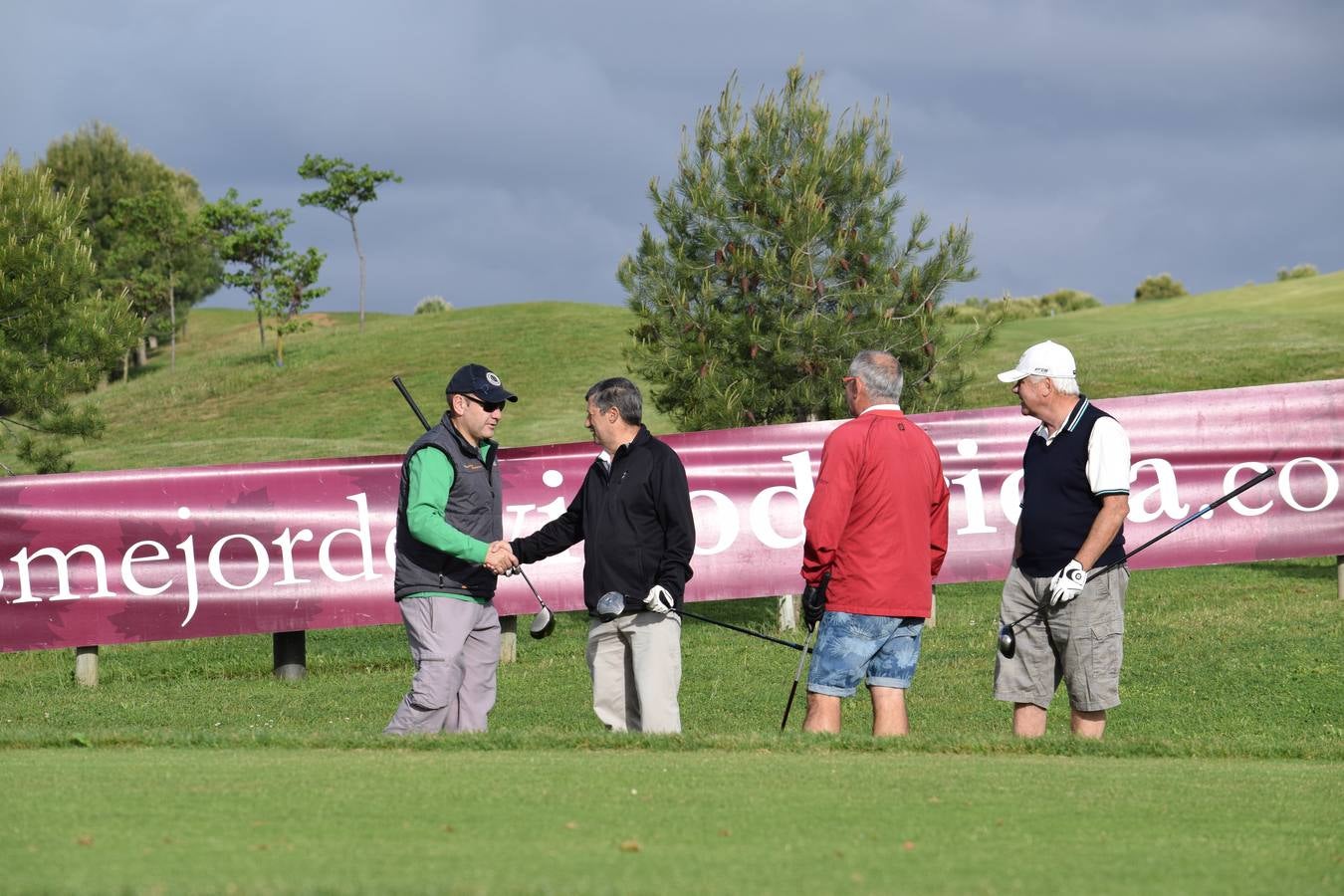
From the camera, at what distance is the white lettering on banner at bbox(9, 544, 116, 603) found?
1173cm

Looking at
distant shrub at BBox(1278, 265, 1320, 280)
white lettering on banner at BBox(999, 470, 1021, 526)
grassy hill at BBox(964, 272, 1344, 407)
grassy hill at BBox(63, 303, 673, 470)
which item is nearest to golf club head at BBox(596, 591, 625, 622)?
white lettering on banner at BBox(999, 470, 1021, 526)

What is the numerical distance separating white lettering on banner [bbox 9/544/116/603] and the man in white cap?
7.74m

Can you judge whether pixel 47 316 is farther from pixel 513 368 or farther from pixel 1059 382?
pixel 513 368

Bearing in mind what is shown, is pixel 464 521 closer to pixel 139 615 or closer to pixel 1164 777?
pixel 1164 777

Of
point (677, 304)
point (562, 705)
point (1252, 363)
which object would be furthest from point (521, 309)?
point (562, 705)

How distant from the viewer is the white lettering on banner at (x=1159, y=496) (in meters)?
12.8

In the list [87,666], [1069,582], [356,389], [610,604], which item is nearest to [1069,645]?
[1069,582]

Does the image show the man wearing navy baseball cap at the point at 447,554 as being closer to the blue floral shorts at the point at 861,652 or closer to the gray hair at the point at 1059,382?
the blue floral shorts at the point at 861,652

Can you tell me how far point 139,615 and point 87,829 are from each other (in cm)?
769

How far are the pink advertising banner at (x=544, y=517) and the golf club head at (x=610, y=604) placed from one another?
17.8 ft

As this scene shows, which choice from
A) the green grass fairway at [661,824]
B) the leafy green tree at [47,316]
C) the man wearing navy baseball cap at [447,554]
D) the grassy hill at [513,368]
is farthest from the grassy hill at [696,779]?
the grassy hill at [513,368]

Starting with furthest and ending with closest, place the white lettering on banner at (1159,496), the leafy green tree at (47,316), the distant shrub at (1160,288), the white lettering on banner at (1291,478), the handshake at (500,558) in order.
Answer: the distant shrub at (1160,288) → the leafy green tree at (47,316) → the white lettering on banner at (1291,478) → the white lettering on banner at (1159,496) → the handshake at (500,558)

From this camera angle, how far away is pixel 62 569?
38.7 ft

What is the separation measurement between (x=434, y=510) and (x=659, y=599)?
1.14 metres
